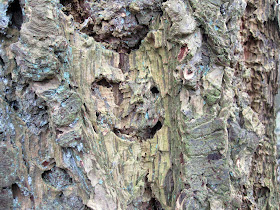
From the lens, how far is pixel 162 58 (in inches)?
58.7

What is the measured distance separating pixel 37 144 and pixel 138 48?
899mm

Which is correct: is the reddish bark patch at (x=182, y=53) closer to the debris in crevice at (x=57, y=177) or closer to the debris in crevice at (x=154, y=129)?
the debris in crevice at (x=154, y=129)

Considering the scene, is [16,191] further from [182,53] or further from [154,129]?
[182,53]

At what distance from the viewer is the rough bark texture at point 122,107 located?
124cm

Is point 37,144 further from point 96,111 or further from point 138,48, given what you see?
point 138,48

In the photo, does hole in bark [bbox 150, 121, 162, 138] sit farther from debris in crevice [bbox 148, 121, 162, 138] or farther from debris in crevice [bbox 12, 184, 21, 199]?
debris in crevice [bbox 12, 184, 21, 199]

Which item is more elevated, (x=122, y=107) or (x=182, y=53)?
(x=182, y=53)

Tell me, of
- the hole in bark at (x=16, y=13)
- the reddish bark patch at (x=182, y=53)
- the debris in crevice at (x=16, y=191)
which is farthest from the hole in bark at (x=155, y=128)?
the hole in bark at (x=16, y=13)

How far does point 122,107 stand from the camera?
151 centimetres

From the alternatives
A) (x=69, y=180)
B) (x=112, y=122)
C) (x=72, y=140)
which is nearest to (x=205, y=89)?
(x=112, y=122)

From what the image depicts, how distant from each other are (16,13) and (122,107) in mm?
832

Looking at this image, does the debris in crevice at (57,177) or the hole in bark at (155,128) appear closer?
the debris in crevice at (57,177)

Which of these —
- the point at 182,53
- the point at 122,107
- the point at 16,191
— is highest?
the point at 182,53

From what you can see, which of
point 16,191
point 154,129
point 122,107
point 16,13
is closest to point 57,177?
point 16,191
